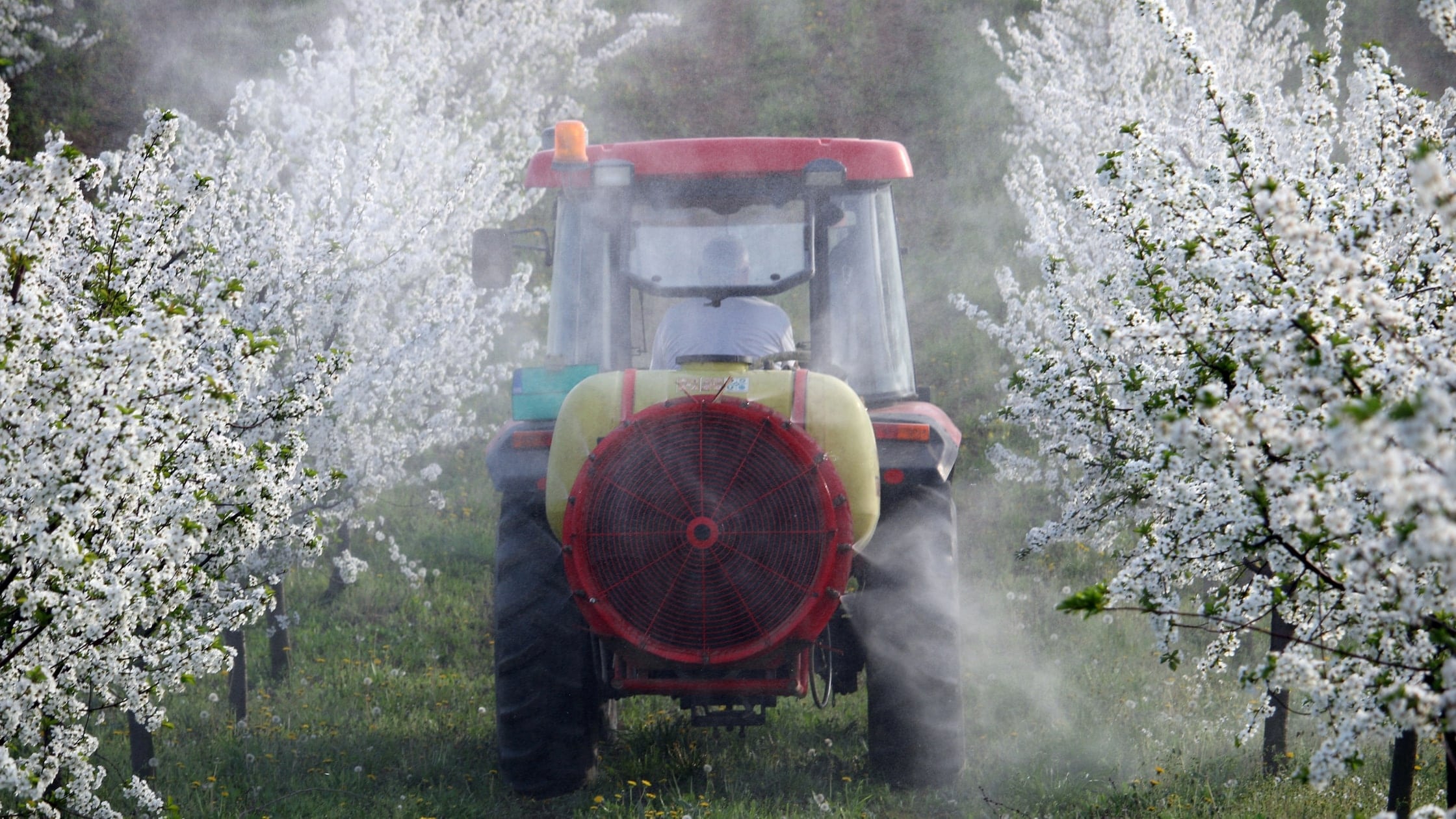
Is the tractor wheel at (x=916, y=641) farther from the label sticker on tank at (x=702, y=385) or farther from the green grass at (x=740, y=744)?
the label sticker on tank at (x=702, y=385)

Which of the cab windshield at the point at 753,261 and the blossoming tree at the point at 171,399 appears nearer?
the blossoming tree at the point at 171,399

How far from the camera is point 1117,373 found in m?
4.73

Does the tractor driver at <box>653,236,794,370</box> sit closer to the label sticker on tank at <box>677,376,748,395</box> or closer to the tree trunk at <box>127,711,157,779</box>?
the label sticker on tank at <box>677,376,748,395</box>

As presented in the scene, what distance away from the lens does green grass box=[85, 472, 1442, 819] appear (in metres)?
4.75

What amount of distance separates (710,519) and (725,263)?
151 cm

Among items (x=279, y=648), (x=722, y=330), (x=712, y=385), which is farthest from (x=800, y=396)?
(x=279, y=648)

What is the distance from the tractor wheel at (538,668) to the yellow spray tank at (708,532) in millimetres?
614

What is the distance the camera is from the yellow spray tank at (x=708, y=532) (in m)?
3.92

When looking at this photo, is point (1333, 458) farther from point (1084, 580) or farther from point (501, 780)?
point (1084, 580)

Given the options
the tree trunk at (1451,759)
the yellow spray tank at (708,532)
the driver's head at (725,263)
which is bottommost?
the tree trunk at (1451,759)

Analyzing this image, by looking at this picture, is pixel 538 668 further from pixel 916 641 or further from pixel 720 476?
pixel 916 641

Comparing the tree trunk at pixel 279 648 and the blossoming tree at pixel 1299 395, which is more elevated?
the blossoming tree at pixel 1299 395

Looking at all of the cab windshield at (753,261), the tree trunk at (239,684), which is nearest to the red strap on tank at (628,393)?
the cab windshield at (753,261)

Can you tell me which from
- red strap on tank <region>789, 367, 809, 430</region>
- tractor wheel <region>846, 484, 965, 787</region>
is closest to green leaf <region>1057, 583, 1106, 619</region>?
red strap on tank <region>789, 367, 809, 430</region>
